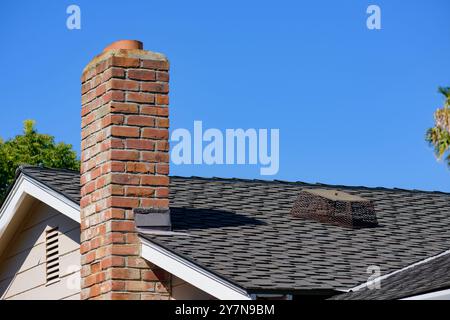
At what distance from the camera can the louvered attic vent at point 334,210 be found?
16844 mm

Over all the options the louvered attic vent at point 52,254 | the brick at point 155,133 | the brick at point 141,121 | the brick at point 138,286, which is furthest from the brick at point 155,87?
the louvered attic vent at point 52,254

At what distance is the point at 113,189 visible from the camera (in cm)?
1452

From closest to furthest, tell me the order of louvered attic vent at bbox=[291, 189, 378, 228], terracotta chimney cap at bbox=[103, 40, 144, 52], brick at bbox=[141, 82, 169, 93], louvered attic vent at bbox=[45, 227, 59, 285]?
brick at bbox=[141, 82, 169, 93], terracotta chimney cap at bbox=[103, 40, 144, 52], louvered attic vent at bbox=[45, 227, 59, 285], louvered attic vent at bbox=[291, 189, 378, 228]

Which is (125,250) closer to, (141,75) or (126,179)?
(126,179)

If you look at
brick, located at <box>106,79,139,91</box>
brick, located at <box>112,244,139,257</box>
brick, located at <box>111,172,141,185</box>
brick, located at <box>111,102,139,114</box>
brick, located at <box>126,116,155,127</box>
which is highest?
brick, located at <box>106,79,139,91</box>

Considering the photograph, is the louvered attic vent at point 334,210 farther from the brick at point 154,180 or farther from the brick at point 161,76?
the brick at point 161,76

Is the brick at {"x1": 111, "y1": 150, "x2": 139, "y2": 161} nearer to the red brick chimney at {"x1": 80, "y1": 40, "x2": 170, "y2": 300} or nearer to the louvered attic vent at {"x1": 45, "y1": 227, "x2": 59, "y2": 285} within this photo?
the red brick chimney at {"x1": 80, "y1": 40, "x2": 170, "y2": 300}

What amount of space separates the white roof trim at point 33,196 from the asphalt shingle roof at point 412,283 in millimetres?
4075

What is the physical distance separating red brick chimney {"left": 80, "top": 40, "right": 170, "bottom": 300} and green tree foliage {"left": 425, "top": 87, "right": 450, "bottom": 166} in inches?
660

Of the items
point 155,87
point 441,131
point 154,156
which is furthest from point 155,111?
point 441,131

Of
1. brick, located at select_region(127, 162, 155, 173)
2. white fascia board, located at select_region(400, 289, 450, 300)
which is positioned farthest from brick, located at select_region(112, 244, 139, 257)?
white fascia board, located at select_region(400, 289, 450, 300)

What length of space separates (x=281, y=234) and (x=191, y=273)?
2441 mm

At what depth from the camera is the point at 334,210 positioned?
1692 centimetres

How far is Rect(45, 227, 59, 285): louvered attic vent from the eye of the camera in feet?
54.4
